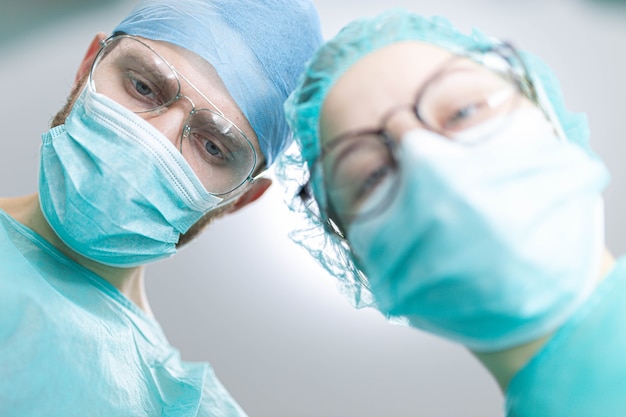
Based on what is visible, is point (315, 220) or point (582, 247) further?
point (315, 220)

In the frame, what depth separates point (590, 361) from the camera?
2.64 feet

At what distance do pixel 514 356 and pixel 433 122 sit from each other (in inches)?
14.5

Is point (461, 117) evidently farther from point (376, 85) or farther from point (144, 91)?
point (144, 91)

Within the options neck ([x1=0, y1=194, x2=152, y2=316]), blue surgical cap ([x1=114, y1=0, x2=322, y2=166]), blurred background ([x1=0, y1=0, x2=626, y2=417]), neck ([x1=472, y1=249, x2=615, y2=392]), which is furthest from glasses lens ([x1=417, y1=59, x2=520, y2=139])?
blurred background ([x1=0, y1=0, x2=626, y2=417])

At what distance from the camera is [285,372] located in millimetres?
2232

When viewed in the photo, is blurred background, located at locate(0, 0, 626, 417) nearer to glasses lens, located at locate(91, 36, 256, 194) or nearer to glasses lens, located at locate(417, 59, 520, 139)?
glasses lens, located at locate(91, 36, 256, 194)

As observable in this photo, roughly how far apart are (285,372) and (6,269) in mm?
1210

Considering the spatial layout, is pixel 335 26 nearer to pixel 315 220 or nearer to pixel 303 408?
pixel 315 220

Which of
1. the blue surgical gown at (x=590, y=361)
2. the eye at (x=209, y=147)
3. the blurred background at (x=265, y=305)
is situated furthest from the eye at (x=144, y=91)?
the blue surgical gown at (x=590, y=361)

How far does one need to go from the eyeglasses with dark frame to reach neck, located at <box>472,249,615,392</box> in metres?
0.26

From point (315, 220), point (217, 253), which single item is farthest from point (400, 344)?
point (315, 220)

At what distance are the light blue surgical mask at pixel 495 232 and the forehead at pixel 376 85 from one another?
0.34ft

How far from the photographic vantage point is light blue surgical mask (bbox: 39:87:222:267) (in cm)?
128

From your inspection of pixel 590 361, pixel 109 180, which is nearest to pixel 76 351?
pixel 109 180
